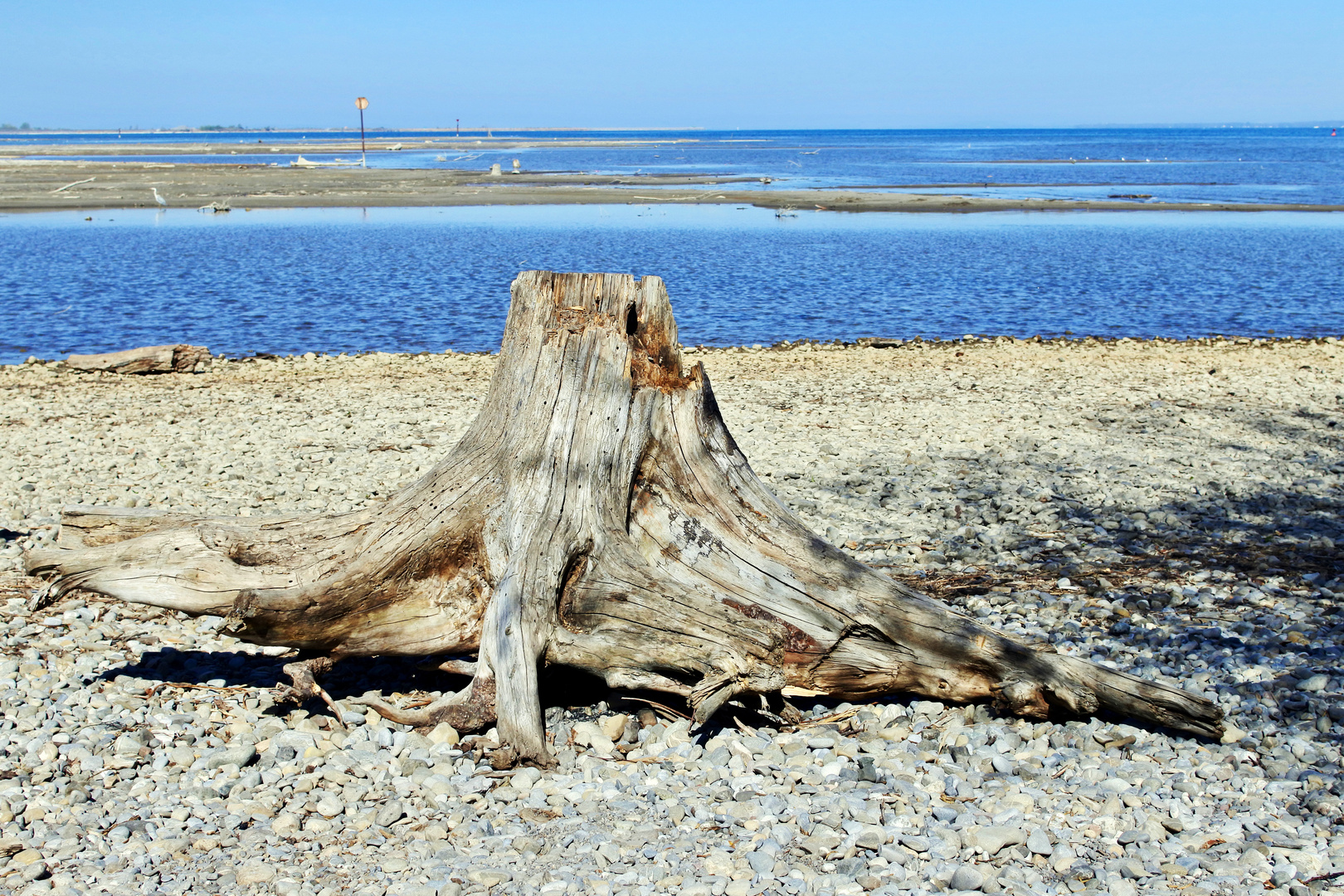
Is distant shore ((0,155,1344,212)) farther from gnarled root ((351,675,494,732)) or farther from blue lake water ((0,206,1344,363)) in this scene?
gnarled root ((351,675,494,732))

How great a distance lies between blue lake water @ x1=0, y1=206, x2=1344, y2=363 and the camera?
66.3 ft

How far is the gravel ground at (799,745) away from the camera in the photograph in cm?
415

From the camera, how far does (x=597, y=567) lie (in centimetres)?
557

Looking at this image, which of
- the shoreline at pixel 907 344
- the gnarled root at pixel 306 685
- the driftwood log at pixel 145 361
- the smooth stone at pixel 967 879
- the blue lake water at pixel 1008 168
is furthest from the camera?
the blue lake water at pixel 1008 168

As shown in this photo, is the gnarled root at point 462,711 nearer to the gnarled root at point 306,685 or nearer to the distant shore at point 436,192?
the gnarled root at point 306,685

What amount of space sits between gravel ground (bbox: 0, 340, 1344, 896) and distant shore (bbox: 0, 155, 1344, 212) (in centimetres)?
3732

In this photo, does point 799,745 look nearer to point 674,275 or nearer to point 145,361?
point 145,361

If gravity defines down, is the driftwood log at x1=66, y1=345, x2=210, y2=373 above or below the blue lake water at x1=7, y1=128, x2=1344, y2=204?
below

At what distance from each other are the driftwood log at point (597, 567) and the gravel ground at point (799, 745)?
30 cm

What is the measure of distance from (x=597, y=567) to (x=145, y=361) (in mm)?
12488

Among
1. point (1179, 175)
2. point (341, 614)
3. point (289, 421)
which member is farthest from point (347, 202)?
point (1179, 175)

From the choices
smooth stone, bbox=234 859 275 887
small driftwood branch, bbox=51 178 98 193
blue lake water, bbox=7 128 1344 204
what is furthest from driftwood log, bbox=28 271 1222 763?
blue lake water, bbox=7 128 1344 204

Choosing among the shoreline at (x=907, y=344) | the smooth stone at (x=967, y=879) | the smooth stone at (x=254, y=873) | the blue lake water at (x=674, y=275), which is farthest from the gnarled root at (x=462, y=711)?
the blue lake water at (x=674, y=275)

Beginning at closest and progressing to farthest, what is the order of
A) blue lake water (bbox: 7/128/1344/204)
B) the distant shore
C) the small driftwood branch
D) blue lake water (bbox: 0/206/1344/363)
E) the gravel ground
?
the gravel ground
blue lake water (bbox: 0/206/1344/363)
the distant shore
the small driftwood branch
blue lake water (bbox: 7/128/1344/204)
